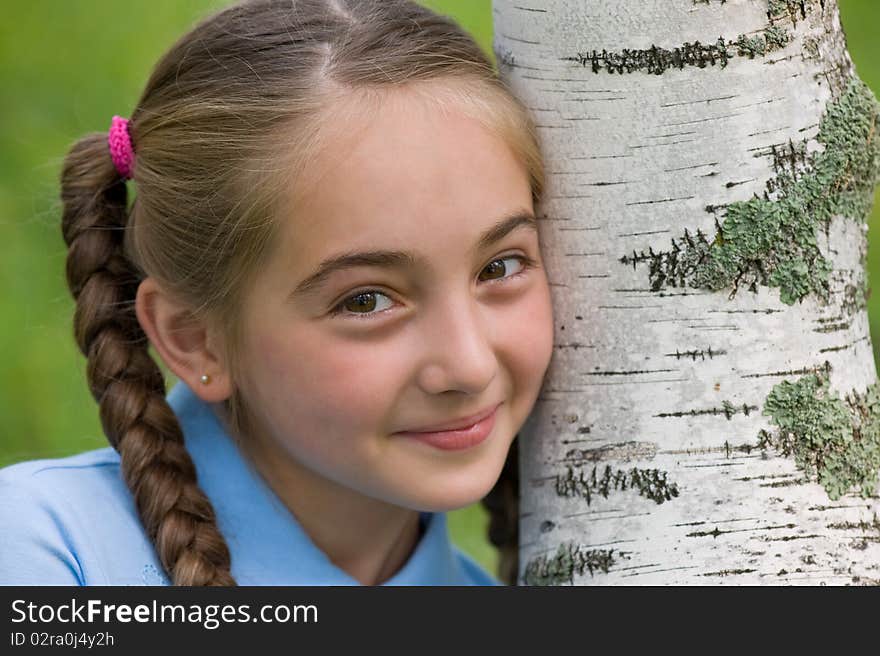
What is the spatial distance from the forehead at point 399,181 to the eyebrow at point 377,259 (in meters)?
0.01

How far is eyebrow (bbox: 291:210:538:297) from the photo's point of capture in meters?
1.80

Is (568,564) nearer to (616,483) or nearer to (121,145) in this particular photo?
(616,483)

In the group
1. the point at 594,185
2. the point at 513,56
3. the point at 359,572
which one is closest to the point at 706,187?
the point at 594,185

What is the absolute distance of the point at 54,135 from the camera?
4785mm

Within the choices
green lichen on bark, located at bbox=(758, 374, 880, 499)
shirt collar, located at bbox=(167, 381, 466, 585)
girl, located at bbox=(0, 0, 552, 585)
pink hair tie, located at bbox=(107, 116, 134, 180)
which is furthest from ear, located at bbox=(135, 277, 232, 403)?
green lichen on bark, located at bbox=(758, 374, 880, 499)

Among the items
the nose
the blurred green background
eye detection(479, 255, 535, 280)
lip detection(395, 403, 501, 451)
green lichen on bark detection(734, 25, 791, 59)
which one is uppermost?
the blurred green background

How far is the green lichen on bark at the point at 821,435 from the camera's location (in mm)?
1725

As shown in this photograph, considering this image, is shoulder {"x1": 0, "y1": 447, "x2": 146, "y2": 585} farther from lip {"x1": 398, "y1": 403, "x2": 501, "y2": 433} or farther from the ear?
lip {"x1": 398, "y1": 403, "x2": 501, "y2": 433}

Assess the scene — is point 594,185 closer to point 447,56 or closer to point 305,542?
point 447,56

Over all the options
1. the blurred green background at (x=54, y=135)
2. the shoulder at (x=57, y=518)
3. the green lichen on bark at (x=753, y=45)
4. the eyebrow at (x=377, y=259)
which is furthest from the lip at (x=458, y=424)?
the blurred green background at (x=54, y=135)

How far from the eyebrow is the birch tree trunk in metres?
0.14

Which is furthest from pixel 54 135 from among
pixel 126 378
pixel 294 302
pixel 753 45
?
pixel 753 45

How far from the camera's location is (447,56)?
2014mm
